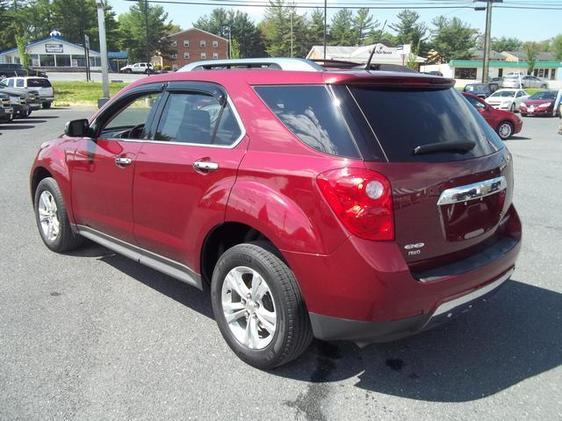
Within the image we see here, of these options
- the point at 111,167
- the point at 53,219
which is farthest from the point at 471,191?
the point at 53,219

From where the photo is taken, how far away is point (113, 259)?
207 inches

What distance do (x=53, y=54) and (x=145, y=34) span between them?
52.7ft

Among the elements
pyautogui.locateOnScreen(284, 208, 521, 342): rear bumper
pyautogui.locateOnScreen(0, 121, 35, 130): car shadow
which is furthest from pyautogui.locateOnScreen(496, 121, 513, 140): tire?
pyautogui.locateOnScreen(0, 121, 35, 130): car shadow

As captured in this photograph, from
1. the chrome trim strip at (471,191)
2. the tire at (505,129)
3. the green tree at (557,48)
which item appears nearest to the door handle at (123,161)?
the chrome trim strip at (471,191)

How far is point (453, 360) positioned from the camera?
11.1ft

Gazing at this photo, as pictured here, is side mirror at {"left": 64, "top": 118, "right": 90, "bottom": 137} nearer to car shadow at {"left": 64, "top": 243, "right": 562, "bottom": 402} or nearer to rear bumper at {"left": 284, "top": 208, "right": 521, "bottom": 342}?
car shadow at {"left": 64, "top": 243, "right": 562, "bottom": 402}

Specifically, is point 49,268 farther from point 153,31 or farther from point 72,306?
point 153,31

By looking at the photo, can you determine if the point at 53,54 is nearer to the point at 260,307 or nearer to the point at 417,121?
the point at 260,307

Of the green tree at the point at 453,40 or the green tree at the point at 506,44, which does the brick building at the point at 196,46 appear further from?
the green tree at the point at 506,44

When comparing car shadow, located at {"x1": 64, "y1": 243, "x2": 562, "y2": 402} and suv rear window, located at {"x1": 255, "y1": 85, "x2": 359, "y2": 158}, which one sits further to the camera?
car shadow, located at {"x1": 64, "y1": 243, "x2": 562, "y2": 402}

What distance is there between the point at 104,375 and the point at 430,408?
1.86 meters

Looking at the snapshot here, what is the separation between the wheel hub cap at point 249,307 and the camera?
316cm

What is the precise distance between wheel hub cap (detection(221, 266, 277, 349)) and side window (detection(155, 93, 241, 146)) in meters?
0.85

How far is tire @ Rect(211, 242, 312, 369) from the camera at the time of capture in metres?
2.99
